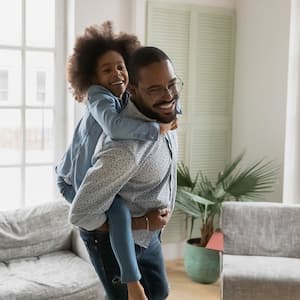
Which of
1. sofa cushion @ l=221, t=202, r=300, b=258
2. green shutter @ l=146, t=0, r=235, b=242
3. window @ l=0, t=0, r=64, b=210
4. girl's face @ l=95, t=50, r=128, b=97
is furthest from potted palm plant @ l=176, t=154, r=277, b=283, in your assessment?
Answer: girl's face @ l=95, t=50, r=128, b=97

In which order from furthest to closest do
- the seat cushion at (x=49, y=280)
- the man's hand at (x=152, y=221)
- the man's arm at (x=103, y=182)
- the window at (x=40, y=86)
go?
the window at (x=40, y=86) < the seat cushion at (x=49, y=280) < the man's hand at (x=152, y=221) < the man's arm at (x=103, y=182)

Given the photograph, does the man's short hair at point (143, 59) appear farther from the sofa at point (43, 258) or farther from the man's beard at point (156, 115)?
the sofa at point (43, 258)

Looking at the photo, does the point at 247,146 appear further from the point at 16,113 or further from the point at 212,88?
the point at 16,113

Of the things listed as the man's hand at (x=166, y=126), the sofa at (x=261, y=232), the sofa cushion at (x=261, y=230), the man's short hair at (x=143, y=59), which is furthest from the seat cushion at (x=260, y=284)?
the man's short hair at (x=143, y=59)

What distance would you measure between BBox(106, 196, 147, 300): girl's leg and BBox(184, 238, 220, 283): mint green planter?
7.83 ft

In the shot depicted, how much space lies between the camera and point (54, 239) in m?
3.22

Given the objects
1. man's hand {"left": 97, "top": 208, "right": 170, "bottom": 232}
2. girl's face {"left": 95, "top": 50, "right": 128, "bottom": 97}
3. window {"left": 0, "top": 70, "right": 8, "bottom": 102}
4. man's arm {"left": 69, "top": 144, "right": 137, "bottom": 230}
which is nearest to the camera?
man's arm {"left": 69, "top": 144, "right": 137, "bottom": 230}

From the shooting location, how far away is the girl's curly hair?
176cm

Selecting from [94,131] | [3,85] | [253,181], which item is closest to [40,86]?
[3,85]

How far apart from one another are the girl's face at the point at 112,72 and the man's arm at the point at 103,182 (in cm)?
45

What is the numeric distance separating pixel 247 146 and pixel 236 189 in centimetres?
57

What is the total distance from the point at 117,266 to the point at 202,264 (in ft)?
7.71

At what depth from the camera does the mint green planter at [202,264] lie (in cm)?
367

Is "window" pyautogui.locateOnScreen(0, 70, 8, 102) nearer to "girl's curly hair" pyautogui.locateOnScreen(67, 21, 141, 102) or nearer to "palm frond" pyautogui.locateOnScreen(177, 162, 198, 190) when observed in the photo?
"palm frond" pyautogui.locateOnScreen(177, 162, 198, 190)
